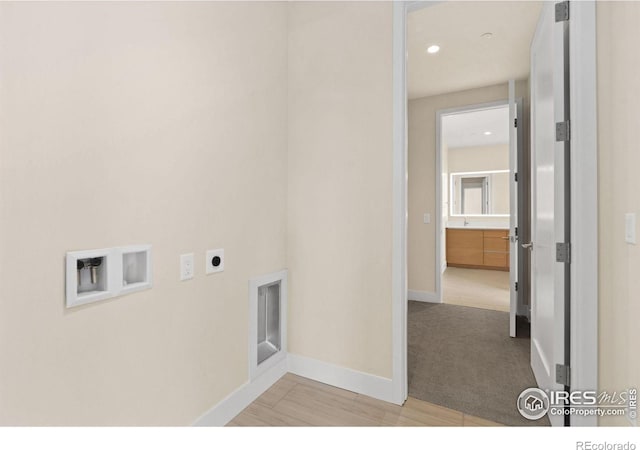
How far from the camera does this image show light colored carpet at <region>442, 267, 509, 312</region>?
4043mm

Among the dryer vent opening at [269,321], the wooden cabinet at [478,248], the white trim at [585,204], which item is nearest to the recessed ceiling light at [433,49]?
the white trim at [585,204]

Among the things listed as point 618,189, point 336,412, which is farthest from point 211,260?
Result: point 618,189

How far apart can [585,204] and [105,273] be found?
197 centimetres

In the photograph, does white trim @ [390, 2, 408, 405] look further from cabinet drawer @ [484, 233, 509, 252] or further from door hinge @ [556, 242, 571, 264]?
cabinet drawer @ [484, 233, 509, 252]

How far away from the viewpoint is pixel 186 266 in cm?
144

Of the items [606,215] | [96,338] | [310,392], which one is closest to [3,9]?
[96,338]

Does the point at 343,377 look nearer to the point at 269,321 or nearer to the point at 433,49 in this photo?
the point at 269,321

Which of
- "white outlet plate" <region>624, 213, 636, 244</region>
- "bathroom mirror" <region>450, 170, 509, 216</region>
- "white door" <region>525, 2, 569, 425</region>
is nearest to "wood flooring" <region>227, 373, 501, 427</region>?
"white door" <region>525, 2, 569, 425</region>

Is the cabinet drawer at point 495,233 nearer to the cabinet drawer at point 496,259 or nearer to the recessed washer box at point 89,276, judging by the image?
the cabinet drawer at point 496,259

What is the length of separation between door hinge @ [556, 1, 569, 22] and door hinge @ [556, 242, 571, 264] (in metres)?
1.08

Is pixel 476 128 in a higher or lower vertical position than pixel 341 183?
higher

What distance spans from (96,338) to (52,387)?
170 mm

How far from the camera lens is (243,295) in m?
1.78
